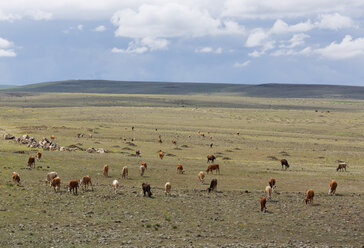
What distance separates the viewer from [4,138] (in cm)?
5306

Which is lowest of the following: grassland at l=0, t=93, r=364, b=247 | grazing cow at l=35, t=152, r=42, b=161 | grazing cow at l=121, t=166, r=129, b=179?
grassland at l=0, t=93, r=364, b=247

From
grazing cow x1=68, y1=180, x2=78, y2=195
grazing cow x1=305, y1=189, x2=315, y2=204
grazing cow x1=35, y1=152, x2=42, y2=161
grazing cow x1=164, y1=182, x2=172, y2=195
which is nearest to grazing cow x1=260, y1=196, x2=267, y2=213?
grazing cow x1=305, y1=189, x2=315, y2=204

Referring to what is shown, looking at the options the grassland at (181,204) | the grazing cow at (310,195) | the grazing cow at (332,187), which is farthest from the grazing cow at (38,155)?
the grazing cow at (332,187)

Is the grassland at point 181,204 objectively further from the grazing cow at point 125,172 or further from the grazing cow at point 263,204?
the grazing cow at point 125,172

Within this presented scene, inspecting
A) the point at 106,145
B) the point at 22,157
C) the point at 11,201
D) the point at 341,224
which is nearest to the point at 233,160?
the point at 106,145

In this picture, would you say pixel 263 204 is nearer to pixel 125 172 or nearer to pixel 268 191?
pixel 268 191

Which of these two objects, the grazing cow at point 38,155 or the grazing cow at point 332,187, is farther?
the grazing cow at point 38,155

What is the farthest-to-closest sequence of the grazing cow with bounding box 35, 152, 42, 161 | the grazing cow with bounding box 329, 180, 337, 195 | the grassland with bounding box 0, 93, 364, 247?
1. the grazing cow with bounding box 35, 152, 42, 161
2. the grazing cow with bounding box 329, 180, 337, 195
3. the grassland with bounding box 0, 93, 364, 247

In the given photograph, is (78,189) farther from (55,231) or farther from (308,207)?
(308,207)

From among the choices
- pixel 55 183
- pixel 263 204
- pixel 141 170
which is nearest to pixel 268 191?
pixel 263 204

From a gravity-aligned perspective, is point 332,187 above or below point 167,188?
below

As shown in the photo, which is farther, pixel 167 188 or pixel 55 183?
pixel 167 188

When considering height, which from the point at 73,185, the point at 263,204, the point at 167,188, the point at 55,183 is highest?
the point at 55,183

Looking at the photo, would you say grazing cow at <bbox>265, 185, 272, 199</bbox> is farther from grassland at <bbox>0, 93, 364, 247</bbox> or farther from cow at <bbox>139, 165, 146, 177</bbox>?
cow at <bbox>139, 165, 146, 177</bbox>
